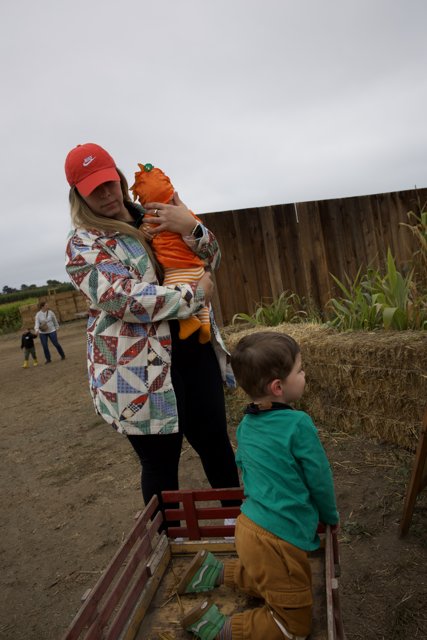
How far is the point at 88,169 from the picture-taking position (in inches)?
77.1

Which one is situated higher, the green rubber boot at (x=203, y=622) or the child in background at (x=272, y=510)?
the child in background at (x=272, y=510)

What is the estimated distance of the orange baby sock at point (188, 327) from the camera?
2.04 m

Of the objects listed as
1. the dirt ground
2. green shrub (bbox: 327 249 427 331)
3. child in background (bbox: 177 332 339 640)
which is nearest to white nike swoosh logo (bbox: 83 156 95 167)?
child in background (bbox: 177 332 339 640)

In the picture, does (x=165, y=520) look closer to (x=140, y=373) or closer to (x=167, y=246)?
(x=140, y=373)

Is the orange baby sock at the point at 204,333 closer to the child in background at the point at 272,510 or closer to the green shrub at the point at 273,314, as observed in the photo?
the child in background at the point at 272,510

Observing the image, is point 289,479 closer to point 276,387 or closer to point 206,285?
A: point 276,387

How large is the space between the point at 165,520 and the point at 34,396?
7624mm

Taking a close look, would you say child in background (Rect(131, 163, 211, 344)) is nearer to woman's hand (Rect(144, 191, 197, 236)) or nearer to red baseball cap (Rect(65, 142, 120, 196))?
woman's hand (Rect(144, 191, 197, 236))

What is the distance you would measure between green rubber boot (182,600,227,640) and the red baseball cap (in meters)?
1.50

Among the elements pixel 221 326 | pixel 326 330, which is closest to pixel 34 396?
pixel 221 326

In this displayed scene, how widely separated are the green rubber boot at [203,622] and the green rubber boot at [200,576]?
0.16 metres

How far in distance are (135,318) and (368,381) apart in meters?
2.29

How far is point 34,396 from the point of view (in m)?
8.98

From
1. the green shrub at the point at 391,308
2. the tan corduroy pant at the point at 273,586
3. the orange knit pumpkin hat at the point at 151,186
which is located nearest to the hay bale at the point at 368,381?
the green shrub at the point at 391,308
